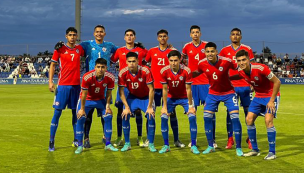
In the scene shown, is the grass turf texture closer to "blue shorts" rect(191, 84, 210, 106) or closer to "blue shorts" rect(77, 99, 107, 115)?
"blue shorts" rect(77, 99, 107, 115)

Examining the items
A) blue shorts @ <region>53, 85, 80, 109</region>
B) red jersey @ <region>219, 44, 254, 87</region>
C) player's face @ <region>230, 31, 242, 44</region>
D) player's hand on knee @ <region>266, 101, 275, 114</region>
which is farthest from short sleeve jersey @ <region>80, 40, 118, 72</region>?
→ player's hand on knee @ <region>266, 101, 275, 114</region>

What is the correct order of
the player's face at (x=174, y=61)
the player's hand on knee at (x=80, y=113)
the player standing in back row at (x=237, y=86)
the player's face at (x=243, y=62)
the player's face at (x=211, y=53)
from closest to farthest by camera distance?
1. the player's face at (x=243, y=62)
2. the player's face at (x=211, y=53)
3. the player's face at (x=174, y=61)
4. the player's hand on knee at (x=80, y=113)
5. the player standing in back row at (x=237, y=86)

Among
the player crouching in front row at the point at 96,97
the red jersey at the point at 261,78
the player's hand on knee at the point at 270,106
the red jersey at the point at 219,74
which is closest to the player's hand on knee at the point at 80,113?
the player crouching in front row at the point at 96,97

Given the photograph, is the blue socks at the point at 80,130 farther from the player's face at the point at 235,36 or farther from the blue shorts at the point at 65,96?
the player's face at the point at 235,36

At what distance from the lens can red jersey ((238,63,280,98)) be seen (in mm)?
7059

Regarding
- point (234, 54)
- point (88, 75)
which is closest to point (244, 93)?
point (234, 54)

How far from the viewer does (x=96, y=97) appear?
8234mm

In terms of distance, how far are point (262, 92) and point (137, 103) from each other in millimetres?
2456

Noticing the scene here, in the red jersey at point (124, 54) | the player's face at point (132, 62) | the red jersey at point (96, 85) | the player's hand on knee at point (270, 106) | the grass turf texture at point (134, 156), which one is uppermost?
Result: the red jersey at point (124, 54)

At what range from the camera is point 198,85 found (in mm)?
9055

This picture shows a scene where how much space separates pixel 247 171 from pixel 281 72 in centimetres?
3605

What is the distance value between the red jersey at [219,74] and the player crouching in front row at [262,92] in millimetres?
347

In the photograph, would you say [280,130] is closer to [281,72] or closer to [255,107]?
[255,107]

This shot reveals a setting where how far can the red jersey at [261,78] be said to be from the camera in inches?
278
